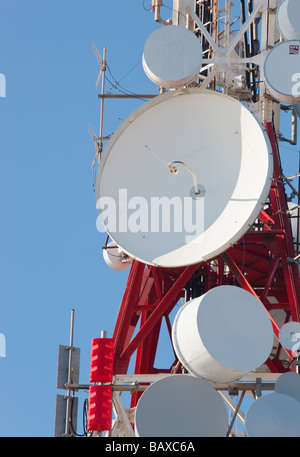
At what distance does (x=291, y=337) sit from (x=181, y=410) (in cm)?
396

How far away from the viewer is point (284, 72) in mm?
31703

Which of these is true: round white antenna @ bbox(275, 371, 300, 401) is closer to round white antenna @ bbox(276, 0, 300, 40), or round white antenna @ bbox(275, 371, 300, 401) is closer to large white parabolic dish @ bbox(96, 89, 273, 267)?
large white parabolic dish @ bbox(96, 89, 273, 267)

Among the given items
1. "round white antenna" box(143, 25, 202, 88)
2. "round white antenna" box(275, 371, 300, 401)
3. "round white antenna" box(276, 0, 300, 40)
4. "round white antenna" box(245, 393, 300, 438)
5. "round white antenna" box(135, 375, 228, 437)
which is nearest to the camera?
"round white antenna" box(245, 393, 300, 438)

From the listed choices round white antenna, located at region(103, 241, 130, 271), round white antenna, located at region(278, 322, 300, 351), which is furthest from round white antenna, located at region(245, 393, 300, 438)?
round white antenna, located at region(103, 241, 130, 271)

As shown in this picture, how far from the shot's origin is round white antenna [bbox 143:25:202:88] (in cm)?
A: 3209

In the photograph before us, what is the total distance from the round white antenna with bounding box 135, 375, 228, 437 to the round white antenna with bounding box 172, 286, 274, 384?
424 mm

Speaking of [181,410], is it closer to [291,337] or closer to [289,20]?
[291,337]

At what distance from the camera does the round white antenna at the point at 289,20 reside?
3316 centimetres

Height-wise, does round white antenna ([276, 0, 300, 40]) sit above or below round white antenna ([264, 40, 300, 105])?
above

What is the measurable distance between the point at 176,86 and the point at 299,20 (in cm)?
378

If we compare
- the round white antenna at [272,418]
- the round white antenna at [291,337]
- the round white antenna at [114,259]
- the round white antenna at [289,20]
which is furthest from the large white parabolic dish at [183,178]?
the round white antenna at [114,259]

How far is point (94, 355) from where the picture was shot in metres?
30.0
